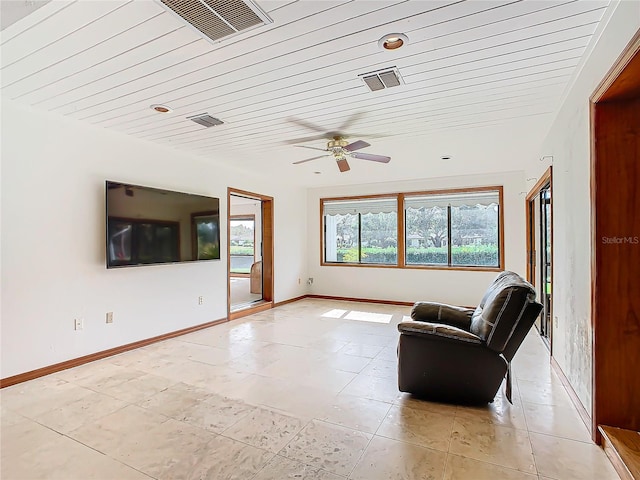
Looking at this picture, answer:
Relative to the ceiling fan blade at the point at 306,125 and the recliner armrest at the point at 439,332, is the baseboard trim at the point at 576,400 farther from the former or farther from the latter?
the ceiling fan blade at the point at 306,125

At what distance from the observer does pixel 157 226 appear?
4.21 meters

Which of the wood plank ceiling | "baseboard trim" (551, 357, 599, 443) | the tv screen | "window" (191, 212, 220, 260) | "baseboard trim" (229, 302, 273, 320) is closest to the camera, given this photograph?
the wood plank ceiling

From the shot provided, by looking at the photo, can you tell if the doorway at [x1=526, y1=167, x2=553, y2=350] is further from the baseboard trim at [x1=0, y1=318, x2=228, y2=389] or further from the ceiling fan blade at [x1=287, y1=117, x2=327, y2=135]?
the baseboard trim at [x1=0, y1=318, x2=228, y2=389]

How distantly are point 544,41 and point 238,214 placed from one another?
887 centimetres

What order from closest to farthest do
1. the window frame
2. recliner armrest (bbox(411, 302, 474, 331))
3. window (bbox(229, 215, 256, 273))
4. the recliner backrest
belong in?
the recliner backrest
recliner armrest (bbox(411, 302, 474, 331))
the window frame
window (bbox(229, 215, 256, 273))

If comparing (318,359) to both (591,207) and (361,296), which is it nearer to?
(591,207)

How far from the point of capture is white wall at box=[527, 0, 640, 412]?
1877mm

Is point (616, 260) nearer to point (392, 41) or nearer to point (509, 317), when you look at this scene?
point (509, 317)

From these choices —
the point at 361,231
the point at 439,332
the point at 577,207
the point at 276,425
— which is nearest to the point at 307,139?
the point at 439,332

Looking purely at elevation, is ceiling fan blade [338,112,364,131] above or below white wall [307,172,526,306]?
above

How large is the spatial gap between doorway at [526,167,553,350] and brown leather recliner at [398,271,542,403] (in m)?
1.89

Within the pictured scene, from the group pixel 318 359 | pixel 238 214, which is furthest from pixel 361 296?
pixel 238 214

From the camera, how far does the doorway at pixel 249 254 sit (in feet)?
19.9

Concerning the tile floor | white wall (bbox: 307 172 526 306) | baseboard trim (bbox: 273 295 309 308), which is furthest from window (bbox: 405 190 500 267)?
the tile floor
